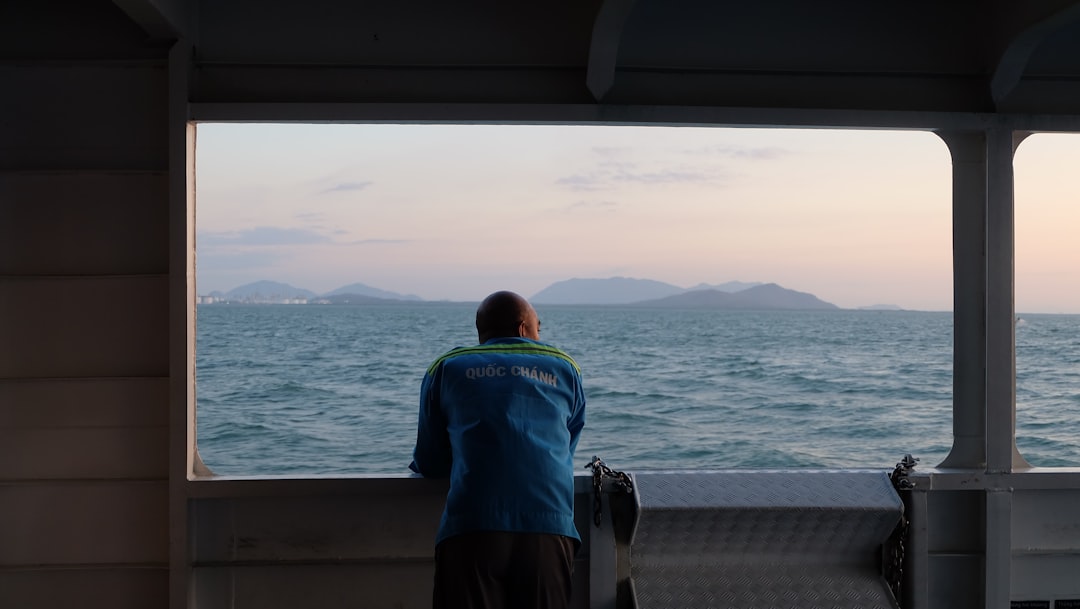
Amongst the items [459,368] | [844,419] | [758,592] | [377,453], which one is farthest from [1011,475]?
[844,419]

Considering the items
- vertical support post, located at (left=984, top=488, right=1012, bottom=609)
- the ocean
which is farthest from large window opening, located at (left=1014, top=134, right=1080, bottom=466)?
vertical support post, located at (left=984, top=488, right=1012, bottom=609)

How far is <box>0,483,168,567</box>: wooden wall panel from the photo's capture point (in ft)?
10.8

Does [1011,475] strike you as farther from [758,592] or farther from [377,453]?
[377,453]

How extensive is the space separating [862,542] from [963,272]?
50.0 inches

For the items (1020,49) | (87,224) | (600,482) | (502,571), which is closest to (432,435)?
(502,571)

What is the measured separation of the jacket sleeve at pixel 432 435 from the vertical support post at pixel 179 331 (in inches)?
38.0

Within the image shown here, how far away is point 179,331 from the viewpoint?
10.7 ft

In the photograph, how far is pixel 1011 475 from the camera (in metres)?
3.54

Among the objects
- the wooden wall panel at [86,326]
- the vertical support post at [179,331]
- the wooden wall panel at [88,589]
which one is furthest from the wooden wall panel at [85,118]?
the wooden wall panel at [88,589]

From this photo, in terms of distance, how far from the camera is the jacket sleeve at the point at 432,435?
279 centimetres

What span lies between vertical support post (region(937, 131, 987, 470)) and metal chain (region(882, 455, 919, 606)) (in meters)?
0.32

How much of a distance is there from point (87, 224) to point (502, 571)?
2.24m

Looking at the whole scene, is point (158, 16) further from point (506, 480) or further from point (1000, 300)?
point (1000, 300)

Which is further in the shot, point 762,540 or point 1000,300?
point 1000,300
